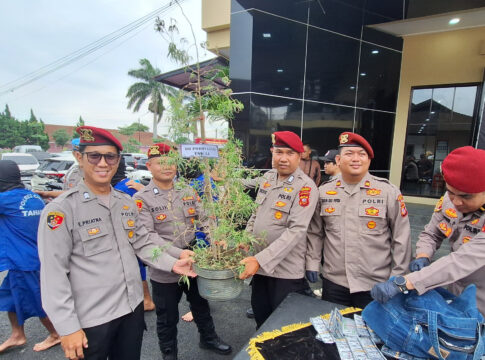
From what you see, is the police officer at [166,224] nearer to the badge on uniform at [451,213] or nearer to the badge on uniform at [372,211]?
the badge on uniform at [372,211]

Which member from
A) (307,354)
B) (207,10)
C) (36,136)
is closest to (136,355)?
(307,354)

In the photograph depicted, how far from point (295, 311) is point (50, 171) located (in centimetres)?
976

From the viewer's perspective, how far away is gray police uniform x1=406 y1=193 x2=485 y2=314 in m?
1.23

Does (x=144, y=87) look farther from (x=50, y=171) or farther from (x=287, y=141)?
(x=287, y=141)

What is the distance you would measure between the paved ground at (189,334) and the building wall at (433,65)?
6745 millimetres

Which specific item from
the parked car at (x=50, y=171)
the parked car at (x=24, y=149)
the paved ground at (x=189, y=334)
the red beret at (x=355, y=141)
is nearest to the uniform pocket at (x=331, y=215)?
the red beret at (x=355, y=141)

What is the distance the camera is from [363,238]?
71.0 inches

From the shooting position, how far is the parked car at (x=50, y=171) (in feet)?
24.6

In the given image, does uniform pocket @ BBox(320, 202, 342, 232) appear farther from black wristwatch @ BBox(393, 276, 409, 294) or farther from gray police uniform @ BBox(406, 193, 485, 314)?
black wristwatch @ BBox(393, 276, 409, 294)

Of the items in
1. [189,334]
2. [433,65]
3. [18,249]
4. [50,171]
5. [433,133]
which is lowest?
[189,334]

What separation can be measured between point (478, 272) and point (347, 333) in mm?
766

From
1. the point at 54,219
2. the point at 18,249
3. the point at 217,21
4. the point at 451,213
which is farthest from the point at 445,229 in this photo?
the point at 217,21

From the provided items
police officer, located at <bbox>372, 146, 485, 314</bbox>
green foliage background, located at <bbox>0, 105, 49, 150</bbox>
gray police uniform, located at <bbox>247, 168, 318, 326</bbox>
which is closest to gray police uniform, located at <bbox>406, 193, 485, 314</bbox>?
police officer, located at <bbox>372, 146, 485, 314</bbox>

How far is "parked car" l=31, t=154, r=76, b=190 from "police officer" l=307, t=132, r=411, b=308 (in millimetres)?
7991
